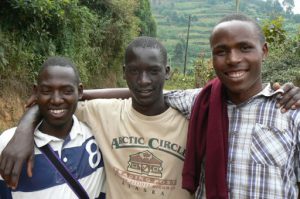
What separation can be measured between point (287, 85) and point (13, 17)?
581cm

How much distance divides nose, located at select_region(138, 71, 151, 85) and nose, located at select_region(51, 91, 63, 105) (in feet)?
1.37

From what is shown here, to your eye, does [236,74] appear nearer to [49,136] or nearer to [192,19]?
[49,136]

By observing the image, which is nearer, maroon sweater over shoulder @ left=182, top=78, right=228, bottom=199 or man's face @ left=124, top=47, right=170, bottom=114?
maroon sweater over shoulder @ left=182, top=78, right=228, bottom=199

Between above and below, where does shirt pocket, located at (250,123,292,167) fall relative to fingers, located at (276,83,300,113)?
below

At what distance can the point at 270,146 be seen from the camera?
1733mm

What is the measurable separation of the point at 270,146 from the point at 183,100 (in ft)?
1.79

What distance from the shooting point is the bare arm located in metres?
1.75

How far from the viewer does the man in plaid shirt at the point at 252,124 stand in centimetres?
170

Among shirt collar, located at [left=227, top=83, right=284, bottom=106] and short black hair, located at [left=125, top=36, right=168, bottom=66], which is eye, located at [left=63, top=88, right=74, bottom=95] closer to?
short black hair, located at [left=125, top=36, right=168, bottom=66]

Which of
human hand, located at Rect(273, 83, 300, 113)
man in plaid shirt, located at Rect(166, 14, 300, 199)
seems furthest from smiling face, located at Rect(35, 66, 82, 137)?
human hand, located at Rect(273, 83, 300, 113)

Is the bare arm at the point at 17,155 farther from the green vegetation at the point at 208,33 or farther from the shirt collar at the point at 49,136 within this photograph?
the green vegetation at the point at 208,33

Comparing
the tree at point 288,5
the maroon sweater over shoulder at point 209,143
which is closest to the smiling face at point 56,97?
the maroon sweater over shoulder at point 209,143

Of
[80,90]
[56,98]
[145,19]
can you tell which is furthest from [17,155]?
[145,19]

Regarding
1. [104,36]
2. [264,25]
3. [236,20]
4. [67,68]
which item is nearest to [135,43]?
[67,68]
